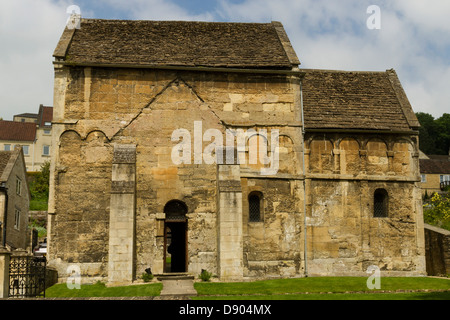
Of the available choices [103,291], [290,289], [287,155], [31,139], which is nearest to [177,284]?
[103,291]

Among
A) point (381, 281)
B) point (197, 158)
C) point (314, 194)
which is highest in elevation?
point (197, 158)

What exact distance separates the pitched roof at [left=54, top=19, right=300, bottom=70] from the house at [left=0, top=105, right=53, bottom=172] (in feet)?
179

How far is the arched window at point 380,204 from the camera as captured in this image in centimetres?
2539

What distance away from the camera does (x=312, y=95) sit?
88.3ft

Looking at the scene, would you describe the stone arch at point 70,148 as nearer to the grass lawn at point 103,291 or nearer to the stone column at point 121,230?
the stone column at point 121,230

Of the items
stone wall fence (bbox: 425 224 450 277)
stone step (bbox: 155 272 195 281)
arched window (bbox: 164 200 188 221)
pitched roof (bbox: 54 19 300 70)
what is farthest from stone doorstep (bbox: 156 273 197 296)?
stone wall fence (bbox: 425 224 450 277)

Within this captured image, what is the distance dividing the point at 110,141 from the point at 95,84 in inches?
108

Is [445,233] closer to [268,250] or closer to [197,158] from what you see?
[268,250]

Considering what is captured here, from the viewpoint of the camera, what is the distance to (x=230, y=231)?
71.6 ft

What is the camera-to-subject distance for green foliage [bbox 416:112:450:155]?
3994 inches

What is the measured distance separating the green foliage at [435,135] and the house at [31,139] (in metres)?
68.0

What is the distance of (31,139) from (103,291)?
6395cm

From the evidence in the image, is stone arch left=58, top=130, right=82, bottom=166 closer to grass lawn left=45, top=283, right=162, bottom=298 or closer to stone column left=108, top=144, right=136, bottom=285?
stone column left=108, top=144, right=136, bottom=285
